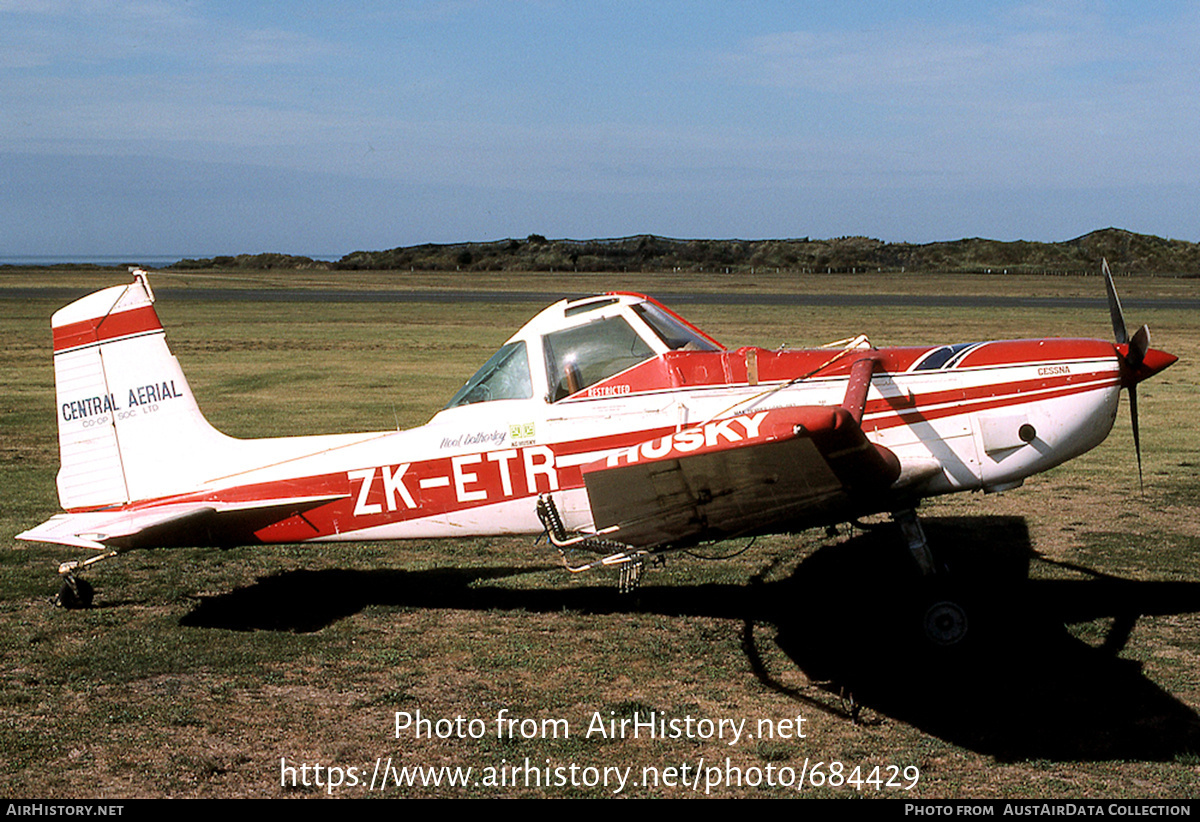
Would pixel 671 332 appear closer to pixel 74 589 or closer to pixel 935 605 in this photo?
pixel 935 605

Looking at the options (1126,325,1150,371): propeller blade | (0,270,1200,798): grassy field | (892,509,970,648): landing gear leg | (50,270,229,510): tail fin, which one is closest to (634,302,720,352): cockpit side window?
(892,509,970,648): landing gear leg

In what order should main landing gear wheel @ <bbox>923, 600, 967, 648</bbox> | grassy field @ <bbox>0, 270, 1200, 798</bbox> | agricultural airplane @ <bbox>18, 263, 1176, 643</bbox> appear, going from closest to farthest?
1. grassy field @ <bbox>0, 270, 1200, 798</bbox>
2. agricultural airplane @ <bbox>18, 263, 1176, 643</bbox>
3. main landing gear wheel @ <bbox>923, 600, 967, 648</bbox>

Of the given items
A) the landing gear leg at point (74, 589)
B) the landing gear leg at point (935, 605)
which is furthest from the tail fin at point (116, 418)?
the landing gear leg at point (935, 605)

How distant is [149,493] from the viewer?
8.31m

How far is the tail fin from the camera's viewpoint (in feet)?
27.3

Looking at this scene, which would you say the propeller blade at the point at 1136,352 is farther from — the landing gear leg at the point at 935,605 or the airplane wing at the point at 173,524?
the airplane wing at the point at 173,524

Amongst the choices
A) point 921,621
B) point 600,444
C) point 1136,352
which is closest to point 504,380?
point 600,444

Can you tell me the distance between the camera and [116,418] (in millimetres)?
8398

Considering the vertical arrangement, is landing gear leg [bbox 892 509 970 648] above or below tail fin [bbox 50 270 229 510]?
below

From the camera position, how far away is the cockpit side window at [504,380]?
25.9 feet

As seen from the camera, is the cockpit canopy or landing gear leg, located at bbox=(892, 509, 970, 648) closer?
landing gear leg, located at bbox=(892, 509, 970, 648)

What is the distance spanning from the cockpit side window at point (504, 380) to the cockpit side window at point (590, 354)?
0.22 m

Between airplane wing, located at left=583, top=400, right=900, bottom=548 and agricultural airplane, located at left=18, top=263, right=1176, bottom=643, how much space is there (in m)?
0.02

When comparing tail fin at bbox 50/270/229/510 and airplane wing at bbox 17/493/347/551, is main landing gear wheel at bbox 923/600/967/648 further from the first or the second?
tail fin at bbox 50/270/229/510
